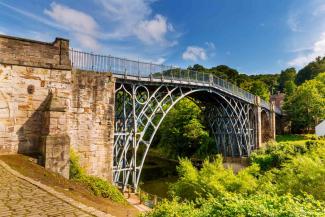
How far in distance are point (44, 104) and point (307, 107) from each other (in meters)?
45.2

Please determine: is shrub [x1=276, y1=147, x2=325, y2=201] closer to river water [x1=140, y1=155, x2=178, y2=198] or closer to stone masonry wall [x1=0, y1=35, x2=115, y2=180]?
stone masonry wall [x1=0, y1=35, x2=115, y2=180]

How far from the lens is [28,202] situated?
6.27 metres

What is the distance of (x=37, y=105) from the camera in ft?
38.2

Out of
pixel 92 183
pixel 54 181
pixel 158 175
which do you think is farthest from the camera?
pixel 158 175

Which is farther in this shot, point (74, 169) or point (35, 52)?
point (35, 52)

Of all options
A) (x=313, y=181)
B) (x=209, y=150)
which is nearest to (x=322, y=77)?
(x=209, y=150)

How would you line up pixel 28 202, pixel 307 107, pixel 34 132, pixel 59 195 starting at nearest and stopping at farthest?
pixel 28 202
pixel 59 195
pixel 34 132
pixel 307 107

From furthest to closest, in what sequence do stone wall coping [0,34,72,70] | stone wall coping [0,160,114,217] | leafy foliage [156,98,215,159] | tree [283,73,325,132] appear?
tree [283,73,325,132] → leafy foliage [156,98,215,159] → stone wall coping [0,34,72,70] → stone wall coping [0,160,114,217]

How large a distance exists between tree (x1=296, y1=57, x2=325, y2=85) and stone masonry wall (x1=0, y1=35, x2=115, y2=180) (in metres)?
77.2

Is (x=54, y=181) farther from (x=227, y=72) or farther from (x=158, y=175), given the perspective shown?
(x=227, y=72)

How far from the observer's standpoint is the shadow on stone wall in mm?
11164

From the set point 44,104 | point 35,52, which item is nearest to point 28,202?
point 44,104

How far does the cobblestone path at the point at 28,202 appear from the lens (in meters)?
5.71

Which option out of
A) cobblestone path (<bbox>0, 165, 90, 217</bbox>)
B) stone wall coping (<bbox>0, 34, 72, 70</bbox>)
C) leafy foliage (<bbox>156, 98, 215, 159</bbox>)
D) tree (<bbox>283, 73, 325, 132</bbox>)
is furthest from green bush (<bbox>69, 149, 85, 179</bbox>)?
tree (<bbox>283, 73, 325, 132</bbox>)
